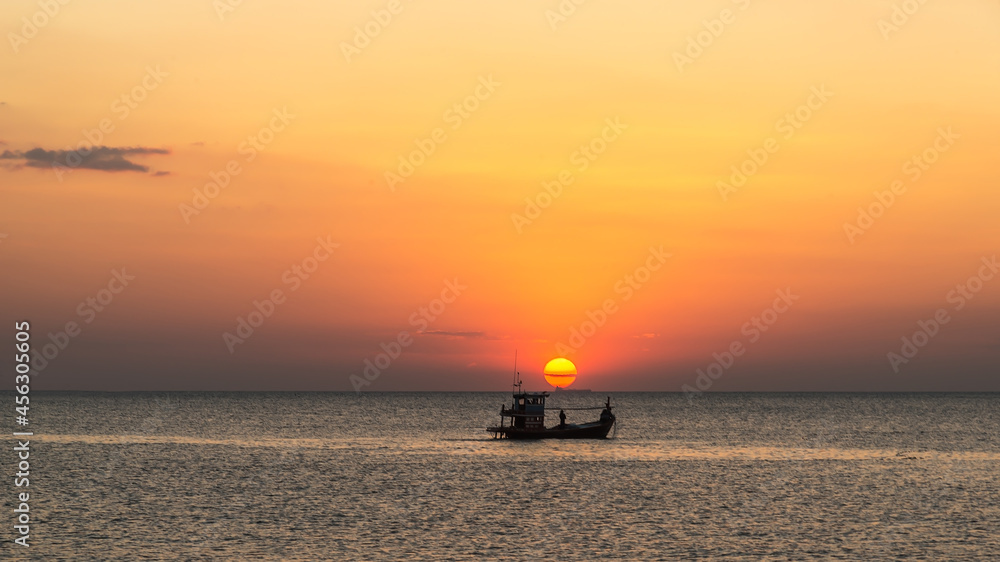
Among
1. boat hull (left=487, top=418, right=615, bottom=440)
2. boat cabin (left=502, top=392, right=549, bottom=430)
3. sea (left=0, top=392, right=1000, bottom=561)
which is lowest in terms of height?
sea (left=0, top=392, right=1000, bottom=561)

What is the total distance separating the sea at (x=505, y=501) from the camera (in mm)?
42312

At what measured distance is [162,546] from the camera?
42.0 m

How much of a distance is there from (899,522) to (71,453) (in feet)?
243

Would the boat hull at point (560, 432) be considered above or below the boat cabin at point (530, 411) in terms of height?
below

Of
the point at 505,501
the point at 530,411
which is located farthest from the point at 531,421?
the point at 505,501

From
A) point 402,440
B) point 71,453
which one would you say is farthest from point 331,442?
point 71,453

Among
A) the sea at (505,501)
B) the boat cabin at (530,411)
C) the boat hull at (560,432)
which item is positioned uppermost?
the boat cabin at (530,411)

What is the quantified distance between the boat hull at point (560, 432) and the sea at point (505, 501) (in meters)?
1.56

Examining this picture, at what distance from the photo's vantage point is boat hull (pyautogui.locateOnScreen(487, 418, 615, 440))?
10038cm

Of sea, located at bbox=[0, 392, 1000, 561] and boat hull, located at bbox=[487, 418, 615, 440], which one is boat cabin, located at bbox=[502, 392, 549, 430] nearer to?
boat hull, located at bbox=[487, 418, 615, 440]

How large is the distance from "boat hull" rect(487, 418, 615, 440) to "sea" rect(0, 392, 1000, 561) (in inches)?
61.3

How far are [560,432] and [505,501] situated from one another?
45791mm

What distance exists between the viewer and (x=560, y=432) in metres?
102

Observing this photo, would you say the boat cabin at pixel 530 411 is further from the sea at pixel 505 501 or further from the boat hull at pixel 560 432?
the sea at pixel 505 501
